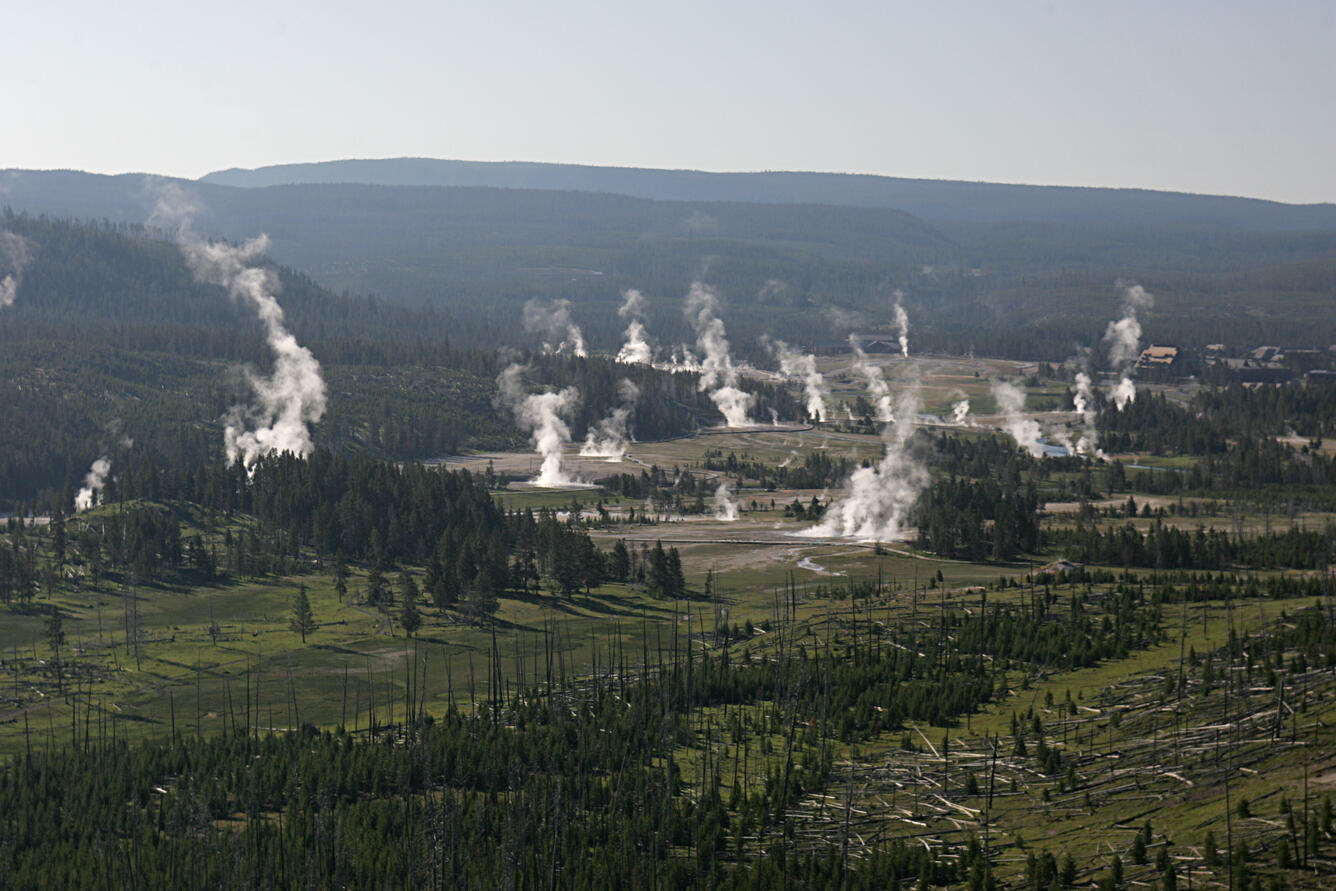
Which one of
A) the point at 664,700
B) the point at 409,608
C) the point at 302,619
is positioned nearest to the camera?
the point at 664,700

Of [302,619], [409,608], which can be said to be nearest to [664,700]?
[409,608]

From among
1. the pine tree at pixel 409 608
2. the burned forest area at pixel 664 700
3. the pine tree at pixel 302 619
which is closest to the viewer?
the burned forest area at pixel 664 700

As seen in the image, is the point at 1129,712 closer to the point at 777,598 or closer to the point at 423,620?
the point at 777,598

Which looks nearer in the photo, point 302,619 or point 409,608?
point 302,619

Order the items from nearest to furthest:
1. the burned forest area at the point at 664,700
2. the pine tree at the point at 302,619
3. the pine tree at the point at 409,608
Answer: the burned forest area at the point at 664,700 < the pine tree at the point at 302,619 < the pine tree at the point at 409,608

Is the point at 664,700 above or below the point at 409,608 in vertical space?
above

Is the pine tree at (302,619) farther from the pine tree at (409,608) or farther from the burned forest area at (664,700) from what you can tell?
the pine tree at (409,608)

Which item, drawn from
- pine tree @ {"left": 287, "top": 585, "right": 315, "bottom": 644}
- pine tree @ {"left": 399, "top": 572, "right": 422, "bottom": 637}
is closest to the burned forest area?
pine tree @ {"left": 287, "top": 585, "right": 315, "bottom": 644}

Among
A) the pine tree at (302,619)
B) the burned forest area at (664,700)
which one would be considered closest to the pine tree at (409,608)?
the burned forest area at (664,700)

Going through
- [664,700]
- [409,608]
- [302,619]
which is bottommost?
[302,619]

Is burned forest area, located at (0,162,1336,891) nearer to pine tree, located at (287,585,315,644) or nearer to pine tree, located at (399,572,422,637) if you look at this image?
pine tree, located at (287,585,315,644)

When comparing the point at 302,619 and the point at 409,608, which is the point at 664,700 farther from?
the point at 302,619
